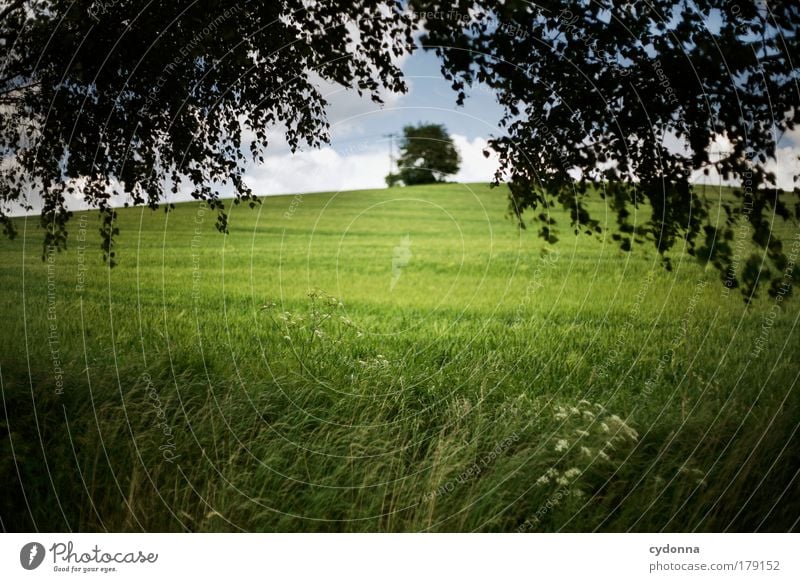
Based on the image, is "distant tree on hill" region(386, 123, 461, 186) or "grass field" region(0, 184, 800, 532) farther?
"distant tree on hill" region(386, 123, 461, 186)

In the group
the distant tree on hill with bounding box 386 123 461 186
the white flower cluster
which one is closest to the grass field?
the white flower cluster

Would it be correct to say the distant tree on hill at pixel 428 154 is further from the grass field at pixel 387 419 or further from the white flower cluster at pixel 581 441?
the white flower cluster at pixel 581 441

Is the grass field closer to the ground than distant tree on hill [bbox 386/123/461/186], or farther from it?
closer to the ground

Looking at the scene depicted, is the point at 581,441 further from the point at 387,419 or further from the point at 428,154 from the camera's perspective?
the point at 428,154

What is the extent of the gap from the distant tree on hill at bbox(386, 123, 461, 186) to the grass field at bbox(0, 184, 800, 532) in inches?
48.1

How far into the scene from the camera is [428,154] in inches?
175

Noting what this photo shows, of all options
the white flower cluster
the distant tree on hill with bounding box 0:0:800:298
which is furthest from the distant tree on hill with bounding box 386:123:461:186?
the white flower cluster

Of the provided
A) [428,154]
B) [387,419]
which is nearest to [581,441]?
[387,419]

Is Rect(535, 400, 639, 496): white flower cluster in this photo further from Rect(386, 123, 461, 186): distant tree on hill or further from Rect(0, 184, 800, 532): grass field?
Rect(386, 123, 461, 186): distant tree on hill

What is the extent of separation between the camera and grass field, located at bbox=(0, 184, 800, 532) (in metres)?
3.00

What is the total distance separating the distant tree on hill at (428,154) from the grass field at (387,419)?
1221 mm

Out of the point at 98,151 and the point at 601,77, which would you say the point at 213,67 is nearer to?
the point at 98,151

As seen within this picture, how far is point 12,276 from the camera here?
159 inches
